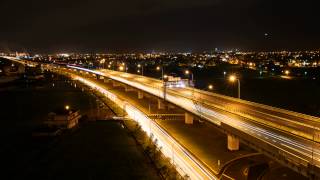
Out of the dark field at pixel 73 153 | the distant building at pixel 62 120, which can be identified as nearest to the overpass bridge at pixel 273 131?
the dark field at pixel 73 153

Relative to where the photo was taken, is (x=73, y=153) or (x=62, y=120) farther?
(x=62, y=120)

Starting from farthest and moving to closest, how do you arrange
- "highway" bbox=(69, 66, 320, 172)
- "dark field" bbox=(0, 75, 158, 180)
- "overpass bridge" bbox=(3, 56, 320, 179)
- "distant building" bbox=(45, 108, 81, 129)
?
"distant building" bbox=(45, 108, 81, 129)
"dark field" bbox=(0, 75, 158, 180)
"highway" bbox=(69, 66, 320, 172)
"overpass bridge" bbox=(3, 56, 320, 179)

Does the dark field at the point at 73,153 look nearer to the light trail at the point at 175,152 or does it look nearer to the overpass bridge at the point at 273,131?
the light trail at the point at 175,152

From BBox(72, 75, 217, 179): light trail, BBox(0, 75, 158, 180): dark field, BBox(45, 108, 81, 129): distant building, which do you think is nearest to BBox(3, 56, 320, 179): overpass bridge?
BBox(72, 75, 217, 179): light trail

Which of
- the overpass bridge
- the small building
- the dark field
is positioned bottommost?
the dark field

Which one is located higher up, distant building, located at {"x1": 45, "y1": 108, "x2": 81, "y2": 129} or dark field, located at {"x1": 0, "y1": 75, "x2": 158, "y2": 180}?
distant building, located at {"x1": 45, "y1": 108, "x2": 81, "y2": 129}

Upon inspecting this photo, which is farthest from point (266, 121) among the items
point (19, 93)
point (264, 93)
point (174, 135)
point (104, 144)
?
point (19, 93)

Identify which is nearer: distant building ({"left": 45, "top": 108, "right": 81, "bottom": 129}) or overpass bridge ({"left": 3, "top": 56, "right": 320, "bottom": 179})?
overpass bridge ({"left": 3, "top": 56, "right": 320, "bottom": 179})

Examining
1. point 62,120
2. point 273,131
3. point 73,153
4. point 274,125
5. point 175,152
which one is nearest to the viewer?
point 273,131

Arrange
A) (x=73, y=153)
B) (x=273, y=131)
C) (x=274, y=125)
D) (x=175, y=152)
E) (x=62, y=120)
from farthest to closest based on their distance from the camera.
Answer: (x=62, y=120) → (x=73, y=153) → (x=175, y=152) → (x=274, y=125) → (x=273, y=131)

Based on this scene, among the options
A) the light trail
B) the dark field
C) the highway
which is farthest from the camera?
the dark field

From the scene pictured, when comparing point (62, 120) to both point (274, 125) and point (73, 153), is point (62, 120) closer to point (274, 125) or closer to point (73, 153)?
point (73, 153)

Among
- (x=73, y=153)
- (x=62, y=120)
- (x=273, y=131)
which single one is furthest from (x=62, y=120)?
(x=273, y=131)

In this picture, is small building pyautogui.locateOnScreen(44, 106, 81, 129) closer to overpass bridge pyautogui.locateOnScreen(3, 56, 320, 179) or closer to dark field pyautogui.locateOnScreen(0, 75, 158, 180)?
dark field pyautogui.locateOnScreen(0, 75, 158, 180)
